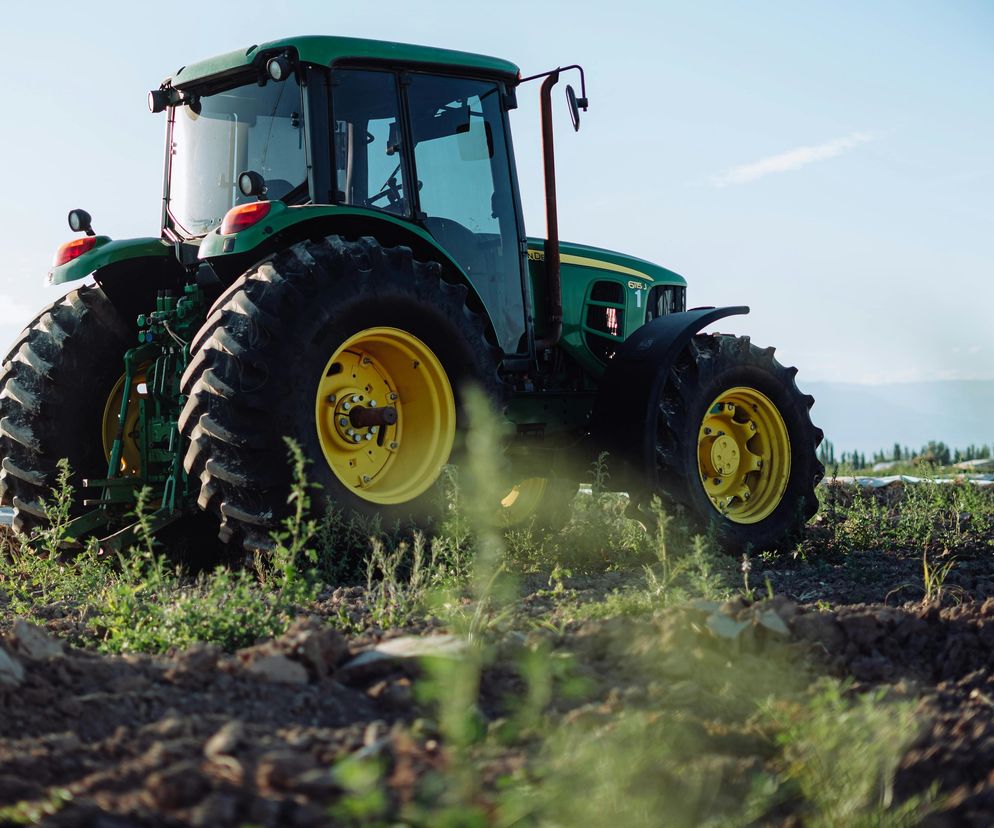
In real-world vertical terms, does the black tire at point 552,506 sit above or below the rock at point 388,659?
above

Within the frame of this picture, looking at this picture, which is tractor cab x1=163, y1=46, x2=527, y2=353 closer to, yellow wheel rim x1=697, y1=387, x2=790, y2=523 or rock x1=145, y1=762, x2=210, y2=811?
yellow wheel rim x1=697, y1=387, x2=790, y2=523

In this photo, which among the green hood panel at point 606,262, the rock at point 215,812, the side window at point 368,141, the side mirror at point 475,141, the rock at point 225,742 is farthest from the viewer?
the green hood panel at point 606,262

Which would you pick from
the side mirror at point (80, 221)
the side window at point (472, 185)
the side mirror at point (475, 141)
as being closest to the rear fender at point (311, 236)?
the side window at point (472, 185)

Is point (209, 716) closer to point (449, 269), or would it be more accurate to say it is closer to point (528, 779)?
point (528, 779)

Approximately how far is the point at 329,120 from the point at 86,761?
13.3 ft

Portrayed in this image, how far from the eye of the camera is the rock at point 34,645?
3.35m

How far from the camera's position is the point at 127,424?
6691 millimetres

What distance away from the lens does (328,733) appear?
109 inches

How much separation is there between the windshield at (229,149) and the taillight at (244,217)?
0.62 metres

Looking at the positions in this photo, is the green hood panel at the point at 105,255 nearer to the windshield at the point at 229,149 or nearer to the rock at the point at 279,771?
the windshield at the point at 229,149

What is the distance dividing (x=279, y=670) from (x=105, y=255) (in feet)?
12.4

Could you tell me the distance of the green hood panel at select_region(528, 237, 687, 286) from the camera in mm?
7539

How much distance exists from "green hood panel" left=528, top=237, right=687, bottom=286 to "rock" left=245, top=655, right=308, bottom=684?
454cm

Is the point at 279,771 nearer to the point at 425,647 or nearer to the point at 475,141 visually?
the point at 425,647
